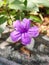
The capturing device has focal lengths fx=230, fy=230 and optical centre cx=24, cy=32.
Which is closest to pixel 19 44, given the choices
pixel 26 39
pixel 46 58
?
pixel 46 58

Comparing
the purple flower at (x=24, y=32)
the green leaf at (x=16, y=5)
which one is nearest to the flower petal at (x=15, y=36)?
the purple flower at (x=24, y=32)

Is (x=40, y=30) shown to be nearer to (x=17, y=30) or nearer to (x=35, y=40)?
(x=35, y=40)

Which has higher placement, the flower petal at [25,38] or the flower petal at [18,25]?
the flower petal at [18,25]

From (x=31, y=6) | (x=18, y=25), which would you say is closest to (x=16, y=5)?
(x=31, y=6)

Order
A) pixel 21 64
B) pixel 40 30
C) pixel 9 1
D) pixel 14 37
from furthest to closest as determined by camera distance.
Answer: pixel 40 30 < pixel 9 1 < pixel 21 64 < pixel 14 37

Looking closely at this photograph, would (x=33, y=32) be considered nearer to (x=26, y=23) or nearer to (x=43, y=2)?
(x=26, y=23)

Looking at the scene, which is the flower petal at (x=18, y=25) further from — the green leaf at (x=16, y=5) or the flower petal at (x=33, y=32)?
the green leaf at (x=16, y=5)

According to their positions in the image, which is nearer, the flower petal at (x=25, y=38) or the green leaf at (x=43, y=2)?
the flower petal at (x=25, y=38)

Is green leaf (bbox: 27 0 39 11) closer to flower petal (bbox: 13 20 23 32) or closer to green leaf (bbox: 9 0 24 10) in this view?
green leaf (bbox: 9 0 24 10)
